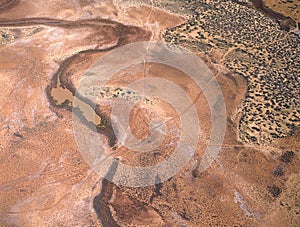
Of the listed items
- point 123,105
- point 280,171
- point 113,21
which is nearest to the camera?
point 280,171

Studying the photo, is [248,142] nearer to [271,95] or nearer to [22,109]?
[271,95]

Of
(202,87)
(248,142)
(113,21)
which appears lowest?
(248,142)

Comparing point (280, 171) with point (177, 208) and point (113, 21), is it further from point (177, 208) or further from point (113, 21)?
point (113, 21)

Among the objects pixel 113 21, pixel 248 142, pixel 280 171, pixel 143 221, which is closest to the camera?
pixel 143 221

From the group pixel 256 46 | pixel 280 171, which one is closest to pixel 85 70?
pixel 256 46

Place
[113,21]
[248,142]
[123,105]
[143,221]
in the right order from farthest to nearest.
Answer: [113,21] < [123,105] < [248,142] < [143,221]

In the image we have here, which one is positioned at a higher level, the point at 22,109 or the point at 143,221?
the point at 22,109

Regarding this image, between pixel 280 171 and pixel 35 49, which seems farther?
pixel 35 49

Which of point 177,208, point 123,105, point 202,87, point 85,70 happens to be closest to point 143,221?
point 177,208

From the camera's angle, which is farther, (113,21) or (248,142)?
(113,21)
